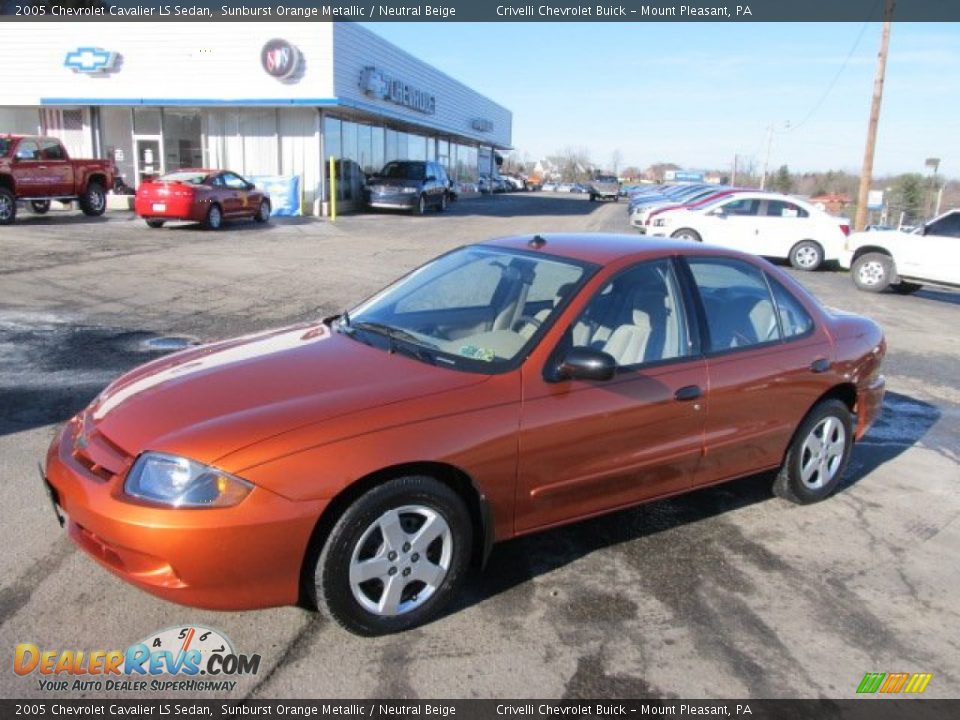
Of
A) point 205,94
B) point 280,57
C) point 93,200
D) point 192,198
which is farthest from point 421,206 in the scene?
point 93,200

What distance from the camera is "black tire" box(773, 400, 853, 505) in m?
4.59

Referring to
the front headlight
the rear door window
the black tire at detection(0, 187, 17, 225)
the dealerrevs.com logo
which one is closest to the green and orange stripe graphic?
the rear door window

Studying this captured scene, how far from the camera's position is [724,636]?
10.7ft

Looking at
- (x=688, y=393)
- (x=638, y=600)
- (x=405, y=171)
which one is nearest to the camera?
(x=638, y=600)

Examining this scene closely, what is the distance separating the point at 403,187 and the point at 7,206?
13962 millimetres

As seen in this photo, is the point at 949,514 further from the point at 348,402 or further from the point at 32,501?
the point at 32,501

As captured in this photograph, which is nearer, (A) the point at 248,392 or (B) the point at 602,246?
(A) the point at 248,392

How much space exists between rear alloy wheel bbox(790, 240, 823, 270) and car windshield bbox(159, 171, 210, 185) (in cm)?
1424

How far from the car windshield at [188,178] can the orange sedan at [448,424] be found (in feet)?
53.9

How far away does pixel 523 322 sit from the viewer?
151 inches

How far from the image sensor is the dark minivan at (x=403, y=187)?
28875 millimetres

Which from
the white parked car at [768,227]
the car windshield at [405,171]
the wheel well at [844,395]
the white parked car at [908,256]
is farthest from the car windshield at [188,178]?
the wheel well at [844,395]

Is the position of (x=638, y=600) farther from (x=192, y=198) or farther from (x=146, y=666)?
(x=192, y=198)

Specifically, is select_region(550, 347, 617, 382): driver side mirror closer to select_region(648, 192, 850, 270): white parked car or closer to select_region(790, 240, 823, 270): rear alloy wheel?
select_region(648, 192, 850, 270): white parked car
